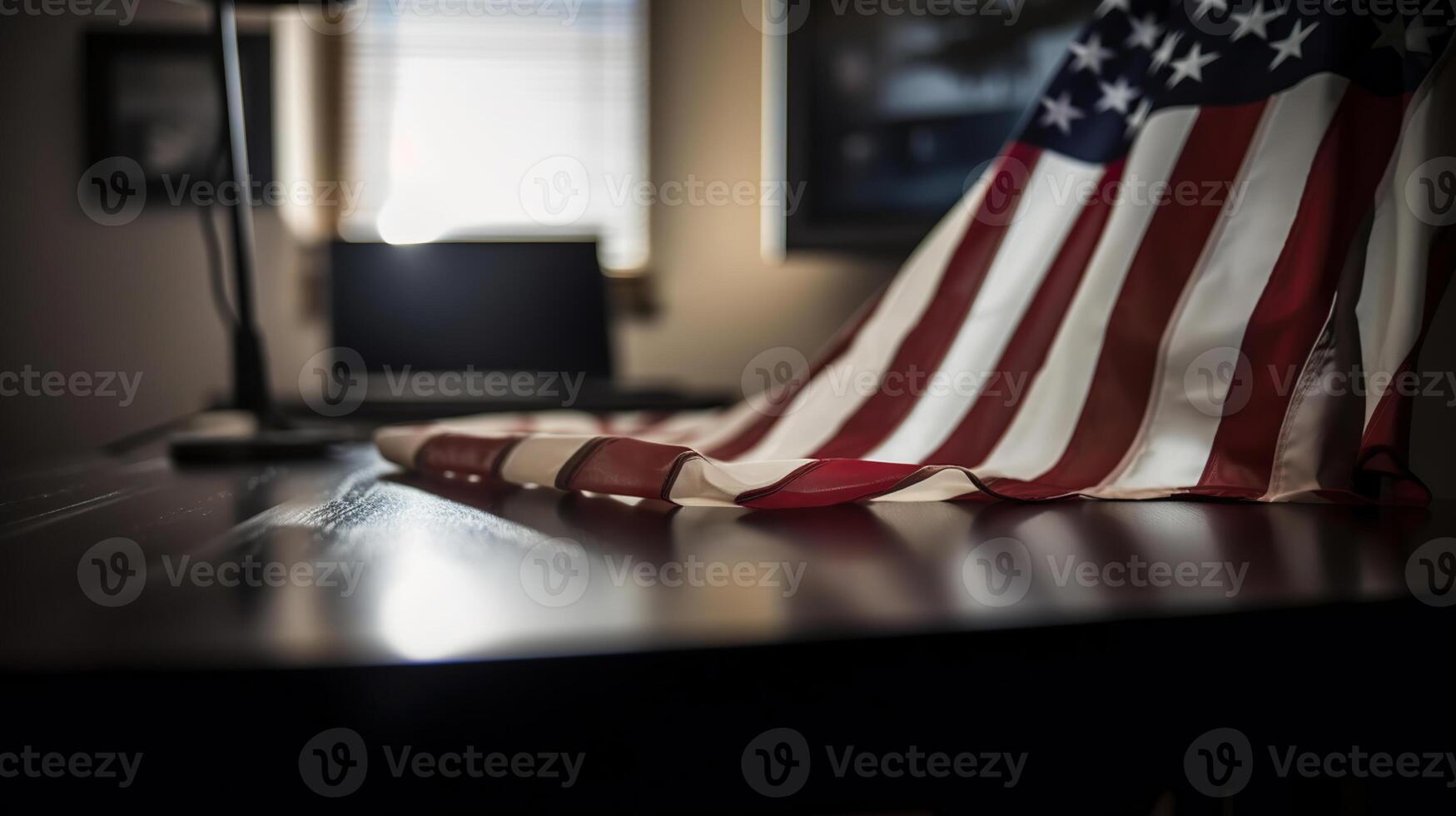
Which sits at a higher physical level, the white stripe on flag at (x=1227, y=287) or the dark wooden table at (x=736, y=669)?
the white stripe on flag at (x=1227, y=287)

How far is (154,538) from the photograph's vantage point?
0.45m

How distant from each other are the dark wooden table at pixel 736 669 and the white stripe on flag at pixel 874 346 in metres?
0.57

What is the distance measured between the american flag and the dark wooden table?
0.53ft

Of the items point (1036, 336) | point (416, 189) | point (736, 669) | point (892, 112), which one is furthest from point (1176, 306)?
point (416, 189)

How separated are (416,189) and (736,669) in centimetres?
223

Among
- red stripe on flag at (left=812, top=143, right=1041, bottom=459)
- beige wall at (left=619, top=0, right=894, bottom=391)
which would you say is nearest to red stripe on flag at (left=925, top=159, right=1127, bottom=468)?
red stripe on flag at (left=812, top=143, right=1041, bottom=459)

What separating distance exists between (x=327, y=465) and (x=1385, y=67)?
2.91ft

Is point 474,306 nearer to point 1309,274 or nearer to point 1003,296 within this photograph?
point 1003,296

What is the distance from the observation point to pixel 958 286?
3.27 ft

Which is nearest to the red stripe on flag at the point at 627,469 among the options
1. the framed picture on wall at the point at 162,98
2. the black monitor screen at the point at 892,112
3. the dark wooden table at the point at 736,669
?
the dark wooden table at the point at 736,669

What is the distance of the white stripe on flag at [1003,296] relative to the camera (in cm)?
84

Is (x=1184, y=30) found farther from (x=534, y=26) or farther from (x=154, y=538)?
(x=534, y=26)

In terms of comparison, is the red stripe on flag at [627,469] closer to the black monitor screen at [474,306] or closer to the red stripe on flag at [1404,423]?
the red stripe on flag at [1404,423]

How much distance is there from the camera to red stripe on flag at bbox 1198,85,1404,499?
59 centimetres
